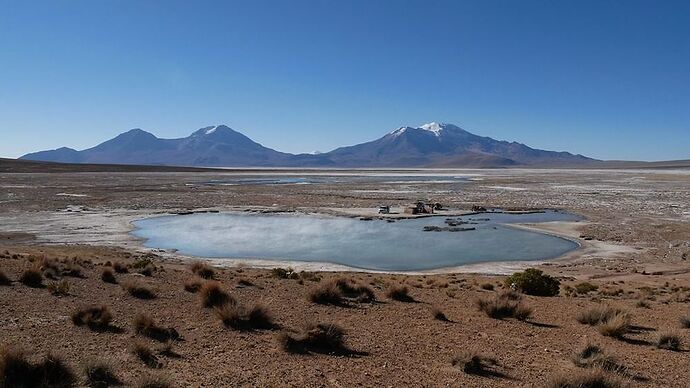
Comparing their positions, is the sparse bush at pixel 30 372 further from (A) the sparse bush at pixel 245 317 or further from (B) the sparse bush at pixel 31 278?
(B) the sparse bush at pixel 31 278

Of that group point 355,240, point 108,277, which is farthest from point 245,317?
point 355,240

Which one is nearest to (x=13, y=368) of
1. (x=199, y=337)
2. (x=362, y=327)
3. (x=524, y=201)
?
(x=199, y=337)

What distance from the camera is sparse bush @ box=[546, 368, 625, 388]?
6891mm

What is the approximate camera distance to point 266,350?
342 inches

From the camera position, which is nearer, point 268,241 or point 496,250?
point 496,250

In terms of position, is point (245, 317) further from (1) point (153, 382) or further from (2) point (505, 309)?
(2) point (505, 309)

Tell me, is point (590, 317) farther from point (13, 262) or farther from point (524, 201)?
point (524, 201)

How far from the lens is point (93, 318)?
9445 millimetres

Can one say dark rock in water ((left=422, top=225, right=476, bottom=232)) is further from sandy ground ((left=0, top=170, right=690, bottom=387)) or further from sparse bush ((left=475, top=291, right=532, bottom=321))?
sparse bush ((left=475, top=291, right=532, bottom=321))

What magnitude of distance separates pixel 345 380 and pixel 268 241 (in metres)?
20.9

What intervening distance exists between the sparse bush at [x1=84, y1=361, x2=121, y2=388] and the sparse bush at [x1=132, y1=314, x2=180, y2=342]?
1.95m

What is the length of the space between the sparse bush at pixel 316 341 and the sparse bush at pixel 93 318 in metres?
3.15

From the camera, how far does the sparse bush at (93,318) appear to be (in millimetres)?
9281

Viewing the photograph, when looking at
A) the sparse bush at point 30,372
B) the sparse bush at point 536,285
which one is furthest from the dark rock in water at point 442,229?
the sparse bush at point 30,372
